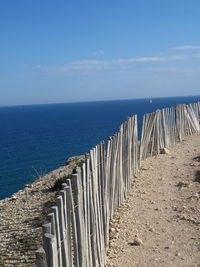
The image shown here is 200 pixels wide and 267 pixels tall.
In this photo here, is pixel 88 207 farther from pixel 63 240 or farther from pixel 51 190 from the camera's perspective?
pixel 51 190

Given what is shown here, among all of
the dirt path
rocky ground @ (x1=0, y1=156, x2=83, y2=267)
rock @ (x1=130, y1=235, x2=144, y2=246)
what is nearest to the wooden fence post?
the dirt path

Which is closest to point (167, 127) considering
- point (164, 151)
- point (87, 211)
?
point (164, 151)

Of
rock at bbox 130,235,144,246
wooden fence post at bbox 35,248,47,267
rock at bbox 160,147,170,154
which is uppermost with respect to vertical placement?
wooden fence post at bbox 35,248,47,267

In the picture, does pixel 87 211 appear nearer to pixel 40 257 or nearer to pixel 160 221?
pixel 40 257

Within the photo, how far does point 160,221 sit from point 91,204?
226 centimetres

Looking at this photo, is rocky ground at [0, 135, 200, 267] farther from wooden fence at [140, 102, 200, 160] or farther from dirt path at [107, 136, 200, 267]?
wooden fence at [140, 102, 200, 160]

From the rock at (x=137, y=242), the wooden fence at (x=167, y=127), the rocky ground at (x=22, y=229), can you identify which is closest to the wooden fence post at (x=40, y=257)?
the rock at (x=137, y=242)

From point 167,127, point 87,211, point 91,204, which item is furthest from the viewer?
point 167,127

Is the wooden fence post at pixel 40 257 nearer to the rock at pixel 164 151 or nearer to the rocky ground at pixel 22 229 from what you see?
the rocky ground at pixel 22 229

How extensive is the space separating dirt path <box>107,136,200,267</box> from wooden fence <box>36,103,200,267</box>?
0.26 meters

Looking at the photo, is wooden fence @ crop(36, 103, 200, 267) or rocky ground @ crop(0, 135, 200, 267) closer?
wooden fence @ crop(36, 103, 200, 267)

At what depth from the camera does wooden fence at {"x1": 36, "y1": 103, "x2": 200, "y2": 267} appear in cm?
346

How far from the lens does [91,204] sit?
4.92 metres

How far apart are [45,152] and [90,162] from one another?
3595 centimetres
